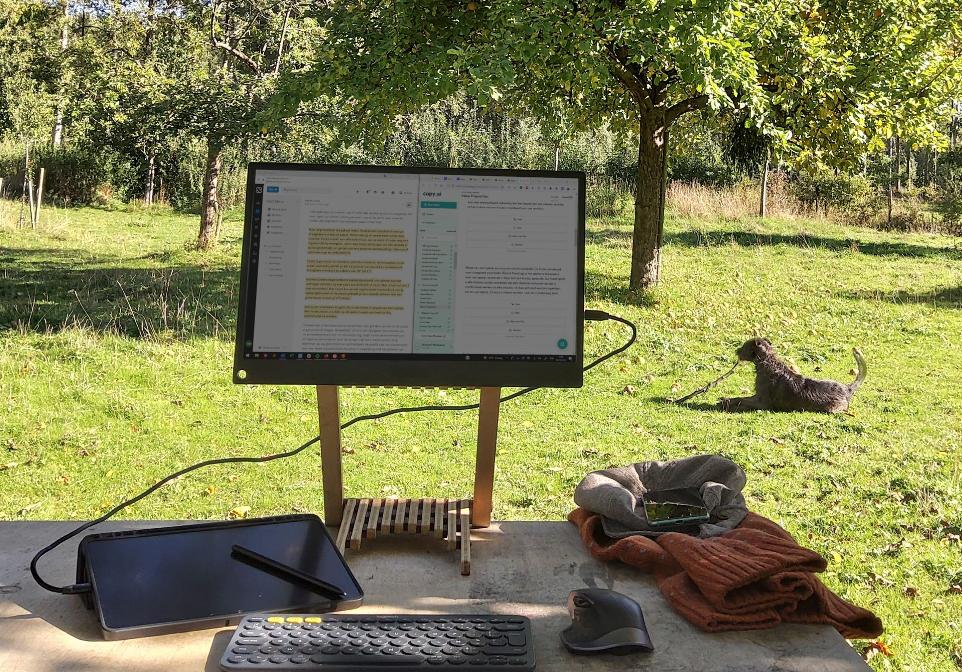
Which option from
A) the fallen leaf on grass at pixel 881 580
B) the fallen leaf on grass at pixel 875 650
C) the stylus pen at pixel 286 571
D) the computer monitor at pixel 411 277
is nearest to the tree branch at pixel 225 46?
the fallen leaf on grass at pixel 881 580

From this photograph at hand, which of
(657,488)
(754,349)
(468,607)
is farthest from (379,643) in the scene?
(754,349)

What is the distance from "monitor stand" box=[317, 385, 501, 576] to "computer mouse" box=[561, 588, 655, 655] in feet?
1.14

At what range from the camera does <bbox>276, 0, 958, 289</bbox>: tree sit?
21.0 feet

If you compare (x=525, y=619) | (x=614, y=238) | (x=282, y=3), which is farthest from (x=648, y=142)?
(x=525, y=619)

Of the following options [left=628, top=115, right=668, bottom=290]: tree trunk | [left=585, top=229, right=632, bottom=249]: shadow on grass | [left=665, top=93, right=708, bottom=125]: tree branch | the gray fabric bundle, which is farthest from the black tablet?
[left=585, top=229, right=632, bottom=249]: shadow on grass

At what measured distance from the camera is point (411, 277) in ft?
5.49

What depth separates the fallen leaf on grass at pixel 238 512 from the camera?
3691mm

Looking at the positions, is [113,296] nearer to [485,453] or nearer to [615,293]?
[615,293]

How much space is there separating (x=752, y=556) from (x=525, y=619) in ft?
1.34

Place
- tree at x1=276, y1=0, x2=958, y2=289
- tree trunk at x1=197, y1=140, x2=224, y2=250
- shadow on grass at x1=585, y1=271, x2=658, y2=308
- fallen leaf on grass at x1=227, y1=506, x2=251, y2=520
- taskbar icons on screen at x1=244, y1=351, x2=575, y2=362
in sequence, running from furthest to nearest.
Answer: tree trunk at x1=197, y1=140, x2=224, y2=250 < shadow on grass at x1=585, y1=271, x2=658, y2=308 < tree at x1=276, y1=0, x2=958, y2=289 < fallen leaf on grass at x1=227, y1=506, x2=251, y2=520 < taskbar icons on screen at x1=244, y1=351, x2=575, y2=362

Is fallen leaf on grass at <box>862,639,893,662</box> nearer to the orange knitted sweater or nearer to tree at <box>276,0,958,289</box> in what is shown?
the orange knitted sweater

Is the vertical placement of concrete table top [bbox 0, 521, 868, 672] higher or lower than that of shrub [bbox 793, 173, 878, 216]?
lower

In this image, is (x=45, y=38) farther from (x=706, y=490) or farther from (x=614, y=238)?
(x=706, y=490)

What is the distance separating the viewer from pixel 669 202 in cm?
1483
